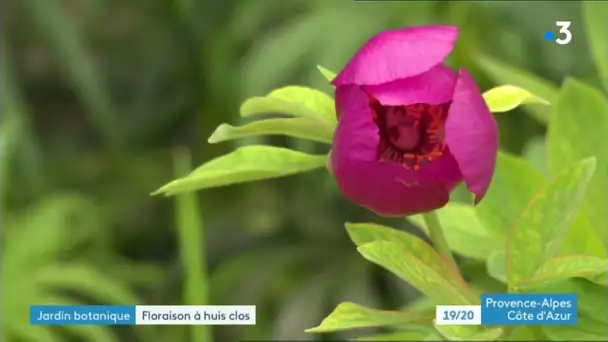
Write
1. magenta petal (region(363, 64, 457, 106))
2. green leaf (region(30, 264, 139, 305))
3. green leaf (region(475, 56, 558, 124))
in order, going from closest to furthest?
magenta petal (region(363, 64, 457, 106))
green leaf (region(475, 56, 558, 124))
green leaf (region(30, 264, 139, 305))

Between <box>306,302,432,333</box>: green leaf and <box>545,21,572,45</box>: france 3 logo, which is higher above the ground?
<box>545,21,572,45</box>: france 3 logo

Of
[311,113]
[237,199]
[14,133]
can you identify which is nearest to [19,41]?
[14,133]

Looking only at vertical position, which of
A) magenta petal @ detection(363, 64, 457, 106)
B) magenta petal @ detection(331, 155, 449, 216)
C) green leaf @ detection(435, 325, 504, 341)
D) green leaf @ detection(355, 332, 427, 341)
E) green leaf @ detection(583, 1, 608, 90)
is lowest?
green leaf @ detection(435, 325, 504, 341)

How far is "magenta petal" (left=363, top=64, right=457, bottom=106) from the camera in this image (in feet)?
0.65

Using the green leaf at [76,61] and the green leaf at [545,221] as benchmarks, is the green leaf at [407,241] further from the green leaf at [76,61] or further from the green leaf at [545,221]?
the green leaf at [76,61]

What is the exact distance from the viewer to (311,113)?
22 cm

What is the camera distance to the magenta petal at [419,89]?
20 cm

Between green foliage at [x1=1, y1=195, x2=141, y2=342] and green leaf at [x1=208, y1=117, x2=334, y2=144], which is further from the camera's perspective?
green foliage at [x1=1, y1=195, x2=141, y2=342]

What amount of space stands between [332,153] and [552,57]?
21 cm

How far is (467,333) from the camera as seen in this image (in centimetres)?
22

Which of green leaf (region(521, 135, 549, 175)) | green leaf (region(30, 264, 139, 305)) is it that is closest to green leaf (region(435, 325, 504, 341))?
green leaf (region(521, 135, 549, 175))

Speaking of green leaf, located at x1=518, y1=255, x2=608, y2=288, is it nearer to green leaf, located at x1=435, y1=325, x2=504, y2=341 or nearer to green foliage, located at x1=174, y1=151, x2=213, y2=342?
green leaf, located at x1=435, y1=325, x2=504, y2=341

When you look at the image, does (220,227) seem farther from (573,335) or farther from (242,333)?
(573,335)

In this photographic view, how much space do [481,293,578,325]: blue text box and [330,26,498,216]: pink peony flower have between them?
50mm
